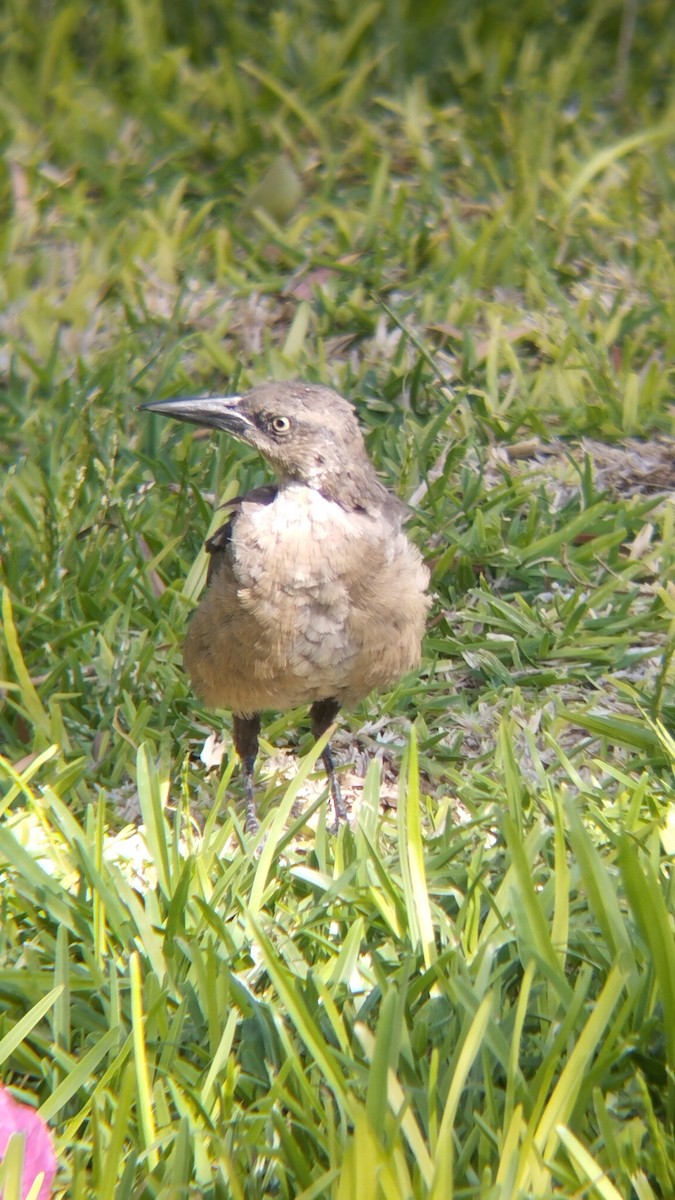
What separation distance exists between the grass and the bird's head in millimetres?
665

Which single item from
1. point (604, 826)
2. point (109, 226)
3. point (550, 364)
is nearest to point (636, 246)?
point (550, 364)

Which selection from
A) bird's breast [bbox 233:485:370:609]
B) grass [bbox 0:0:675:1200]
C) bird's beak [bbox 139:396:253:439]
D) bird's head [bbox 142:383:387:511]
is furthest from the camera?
bird's beak [bbox 139:396:253:439]

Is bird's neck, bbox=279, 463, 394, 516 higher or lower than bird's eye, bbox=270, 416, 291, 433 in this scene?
lower

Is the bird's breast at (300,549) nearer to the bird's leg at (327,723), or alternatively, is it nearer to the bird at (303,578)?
the bird at (303,578)

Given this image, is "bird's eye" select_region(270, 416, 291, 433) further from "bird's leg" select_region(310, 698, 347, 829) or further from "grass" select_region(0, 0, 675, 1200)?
"grass" select_region(0, 0, 675, 1200)

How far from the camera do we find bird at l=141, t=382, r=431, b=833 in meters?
3.21

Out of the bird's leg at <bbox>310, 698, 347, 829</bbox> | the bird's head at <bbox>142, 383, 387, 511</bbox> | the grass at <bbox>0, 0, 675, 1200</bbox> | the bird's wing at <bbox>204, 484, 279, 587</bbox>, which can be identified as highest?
the bird's head at <bbox>142, 383, 387, 511</bbox>

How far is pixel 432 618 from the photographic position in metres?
4.07

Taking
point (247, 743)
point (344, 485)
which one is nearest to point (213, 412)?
point (344, 485)

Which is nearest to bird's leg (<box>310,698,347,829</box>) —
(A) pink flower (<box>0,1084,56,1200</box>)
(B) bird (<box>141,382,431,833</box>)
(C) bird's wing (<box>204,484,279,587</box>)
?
(B) bird (<box>141,382,431,833</box>)

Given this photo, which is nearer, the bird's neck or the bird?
the bird

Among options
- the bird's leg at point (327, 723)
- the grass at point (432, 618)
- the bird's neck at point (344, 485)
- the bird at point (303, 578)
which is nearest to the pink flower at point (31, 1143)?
the grass at point (432, 618)

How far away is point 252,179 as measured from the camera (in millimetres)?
5691

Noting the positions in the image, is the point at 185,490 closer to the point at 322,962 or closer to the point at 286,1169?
the point at 322,962
